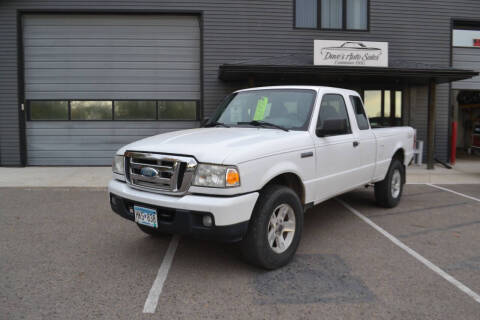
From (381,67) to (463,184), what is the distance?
12.3 feet

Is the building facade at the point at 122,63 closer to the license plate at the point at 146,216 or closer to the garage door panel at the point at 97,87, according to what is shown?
the garage door panel at the point at 97,87

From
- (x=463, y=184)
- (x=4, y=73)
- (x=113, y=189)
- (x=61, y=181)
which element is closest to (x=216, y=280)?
(x=113, y=189)

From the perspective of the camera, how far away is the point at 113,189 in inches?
161

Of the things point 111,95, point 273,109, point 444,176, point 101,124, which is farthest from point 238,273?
point 111,95

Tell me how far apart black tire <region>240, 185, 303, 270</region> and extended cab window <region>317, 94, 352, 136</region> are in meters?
0.93

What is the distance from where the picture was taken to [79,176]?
33.4 feet

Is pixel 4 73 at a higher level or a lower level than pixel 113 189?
higher

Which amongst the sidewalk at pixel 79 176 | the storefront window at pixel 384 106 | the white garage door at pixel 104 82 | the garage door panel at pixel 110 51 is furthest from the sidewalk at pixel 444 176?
A: the garage door panel at pixel 110 51

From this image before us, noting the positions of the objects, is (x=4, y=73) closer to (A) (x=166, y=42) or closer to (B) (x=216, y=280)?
(A) (x=166, y=42)

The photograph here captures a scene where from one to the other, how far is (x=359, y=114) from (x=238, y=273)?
317cm

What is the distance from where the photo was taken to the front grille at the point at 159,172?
3.52 metres

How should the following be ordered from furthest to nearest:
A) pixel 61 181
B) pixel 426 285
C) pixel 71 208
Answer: pixel 61 181 → pixel 71 208 → pixel 426 285

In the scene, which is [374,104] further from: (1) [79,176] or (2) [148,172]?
(2) [148,172]

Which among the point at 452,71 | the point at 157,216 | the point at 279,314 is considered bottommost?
the point at 279,314
